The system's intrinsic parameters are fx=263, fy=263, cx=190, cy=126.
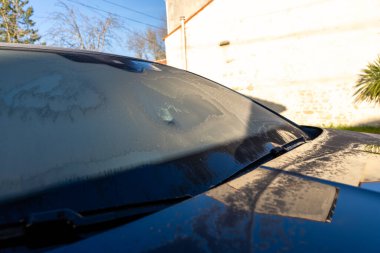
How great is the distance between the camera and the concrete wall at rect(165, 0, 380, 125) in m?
6.33

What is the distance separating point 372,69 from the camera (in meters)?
5.86

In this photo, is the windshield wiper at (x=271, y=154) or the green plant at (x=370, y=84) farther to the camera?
the green plant at (x=370, y=84)

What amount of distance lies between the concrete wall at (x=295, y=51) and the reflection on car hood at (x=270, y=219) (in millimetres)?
6565

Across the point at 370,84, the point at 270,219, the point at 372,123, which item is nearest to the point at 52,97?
the point at 270,219

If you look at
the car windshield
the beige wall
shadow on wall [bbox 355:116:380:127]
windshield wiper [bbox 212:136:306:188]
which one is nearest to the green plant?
shadow on wall [bbox 355:116:380:127]

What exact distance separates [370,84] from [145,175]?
6.61 m

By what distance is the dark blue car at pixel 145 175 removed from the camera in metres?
0.62

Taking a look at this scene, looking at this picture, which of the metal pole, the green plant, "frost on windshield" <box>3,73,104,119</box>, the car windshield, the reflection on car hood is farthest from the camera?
the metal pole

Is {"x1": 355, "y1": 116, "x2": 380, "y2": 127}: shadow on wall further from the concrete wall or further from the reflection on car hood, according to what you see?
the reflection on car hood

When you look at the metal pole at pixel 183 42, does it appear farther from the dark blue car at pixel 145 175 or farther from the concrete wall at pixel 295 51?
the dark blue car at pixel 145 175

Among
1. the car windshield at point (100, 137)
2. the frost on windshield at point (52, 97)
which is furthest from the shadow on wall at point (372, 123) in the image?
the frost on windshield at point (52, 97)

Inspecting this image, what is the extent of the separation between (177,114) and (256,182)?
484 mm

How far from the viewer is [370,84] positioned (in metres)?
5.86

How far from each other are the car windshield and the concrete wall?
640cm
